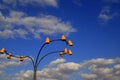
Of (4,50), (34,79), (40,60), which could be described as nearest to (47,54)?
(40,60)

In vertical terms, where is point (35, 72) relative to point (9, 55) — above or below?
below

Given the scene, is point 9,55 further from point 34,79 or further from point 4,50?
point 34,79

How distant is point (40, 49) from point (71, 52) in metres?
3.10

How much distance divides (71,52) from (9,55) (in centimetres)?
678

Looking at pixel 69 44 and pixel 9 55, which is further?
pixel 9 55

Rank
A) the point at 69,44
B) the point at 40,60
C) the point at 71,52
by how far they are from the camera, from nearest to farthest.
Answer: the point at 69,44 → the point at 71,52 → the point at 40,60

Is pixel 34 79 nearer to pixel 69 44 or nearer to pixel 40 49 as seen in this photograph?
pixel 40 49

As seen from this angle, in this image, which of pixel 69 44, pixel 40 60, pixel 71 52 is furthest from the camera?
pixel 40 60

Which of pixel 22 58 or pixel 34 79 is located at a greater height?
pixel 22 58

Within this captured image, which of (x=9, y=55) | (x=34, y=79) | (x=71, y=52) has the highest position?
(x=9, y=55)

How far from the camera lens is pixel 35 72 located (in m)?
21.8

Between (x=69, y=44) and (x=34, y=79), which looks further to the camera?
(x=34, y=79)

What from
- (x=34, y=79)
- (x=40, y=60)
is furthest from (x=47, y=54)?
(x=34, y=79)

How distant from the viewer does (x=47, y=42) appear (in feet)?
64.6
